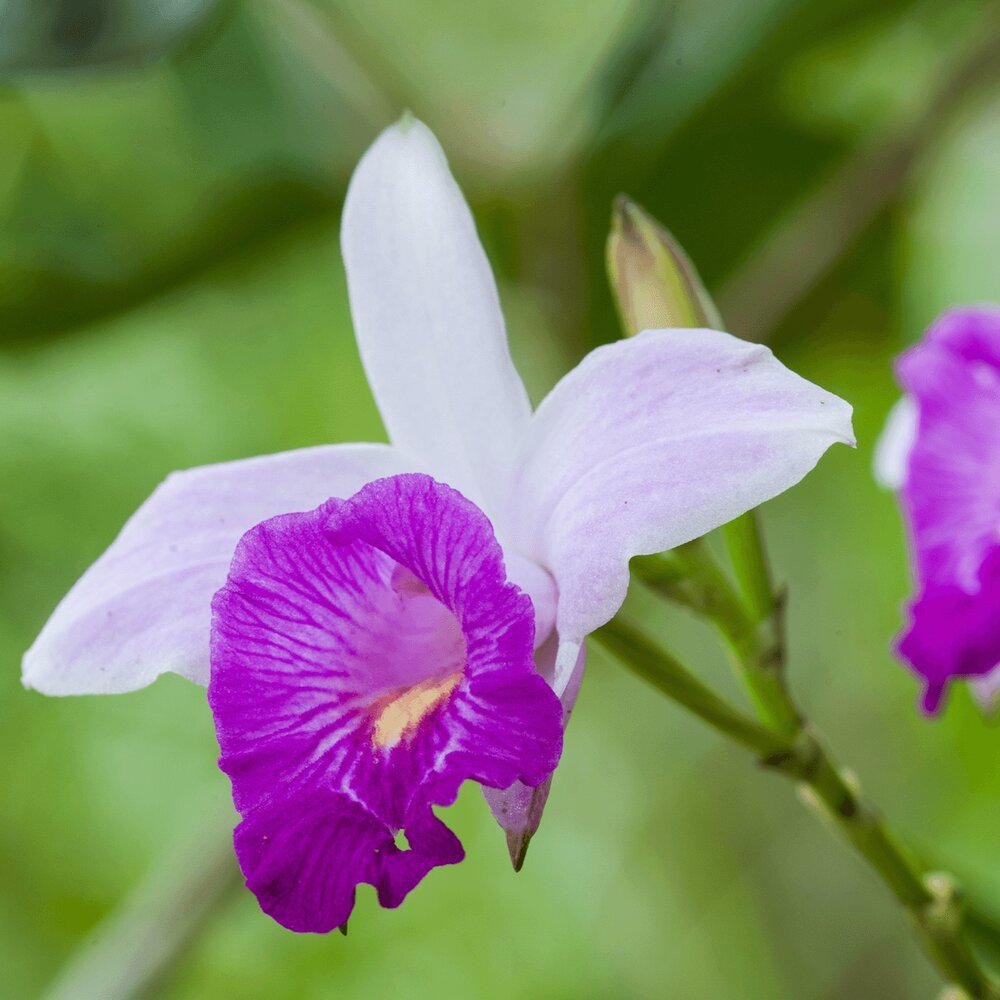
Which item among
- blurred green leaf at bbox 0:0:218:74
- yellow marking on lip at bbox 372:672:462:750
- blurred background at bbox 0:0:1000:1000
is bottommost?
blurred background at bbox 0:0:1000:1000

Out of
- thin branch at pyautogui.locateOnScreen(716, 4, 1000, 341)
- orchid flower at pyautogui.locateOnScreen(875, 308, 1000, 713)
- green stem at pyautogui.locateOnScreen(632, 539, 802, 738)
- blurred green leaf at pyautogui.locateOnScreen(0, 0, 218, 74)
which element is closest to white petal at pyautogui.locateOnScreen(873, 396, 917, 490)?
orchid flower at pyautogui.locateOnScreen(875, 308, 1000, 713)

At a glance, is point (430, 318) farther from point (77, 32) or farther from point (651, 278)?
point (77, 32)

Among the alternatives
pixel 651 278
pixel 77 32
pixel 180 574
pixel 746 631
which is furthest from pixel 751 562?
pixel 77 32

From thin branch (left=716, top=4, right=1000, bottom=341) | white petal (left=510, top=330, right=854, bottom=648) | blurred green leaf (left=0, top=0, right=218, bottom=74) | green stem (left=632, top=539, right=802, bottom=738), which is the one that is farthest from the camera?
thin branch (left=716, top=4, right=1000, bottom=341)

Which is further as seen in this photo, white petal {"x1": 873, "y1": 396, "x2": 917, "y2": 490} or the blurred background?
the blurred background

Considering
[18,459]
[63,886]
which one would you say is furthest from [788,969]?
[18,459]

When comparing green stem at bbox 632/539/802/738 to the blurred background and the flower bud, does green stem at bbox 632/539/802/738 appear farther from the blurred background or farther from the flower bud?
the blurred background

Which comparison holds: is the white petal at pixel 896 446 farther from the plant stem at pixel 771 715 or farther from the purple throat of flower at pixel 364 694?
the purple throat of flower at pixel 364 694

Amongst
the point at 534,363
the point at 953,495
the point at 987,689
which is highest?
the point at 953,495
